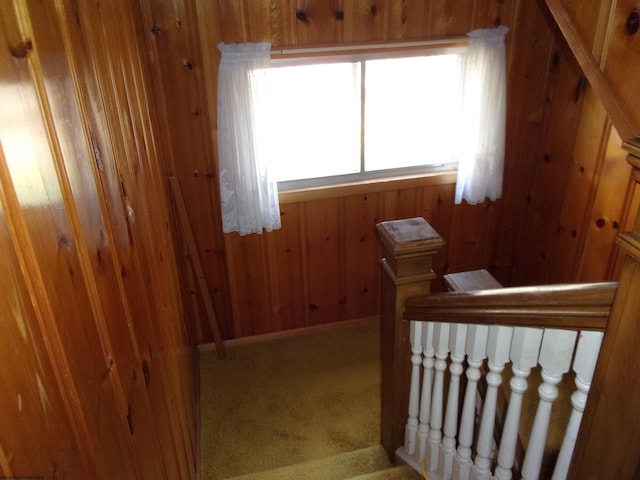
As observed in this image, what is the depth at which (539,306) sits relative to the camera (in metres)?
1.01

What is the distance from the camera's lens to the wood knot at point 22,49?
608 mm

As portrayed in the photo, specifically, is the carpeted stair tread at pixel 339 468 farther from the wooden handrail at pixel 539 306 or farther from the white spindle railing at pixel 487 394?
the wooden handrail at pixel 539 306

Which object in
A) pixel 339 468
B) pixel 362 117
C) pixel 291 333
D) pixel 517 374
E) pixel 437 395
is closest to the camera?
pixel 517 374

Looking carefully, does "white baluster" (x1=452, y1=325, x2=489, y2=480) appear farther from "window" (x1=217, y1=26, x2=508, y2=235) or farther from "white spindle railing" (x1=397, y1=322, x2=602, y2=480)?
"window" (x1=217, y1=26, x2=508, y2=235)

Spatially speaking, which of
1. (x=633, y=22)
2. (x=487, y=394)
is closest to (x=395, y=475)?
(x=487, y=394)

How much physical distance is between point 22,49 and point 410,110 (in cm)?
269

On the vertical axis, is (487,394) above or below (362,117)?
below

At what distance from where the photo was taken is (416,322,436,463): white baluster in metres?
1.53

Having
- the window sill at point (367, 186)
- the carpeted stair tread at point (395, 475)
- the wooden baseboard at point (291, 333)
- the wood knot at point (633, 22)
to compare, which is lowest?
the wooden baseboard at point (291, 333)

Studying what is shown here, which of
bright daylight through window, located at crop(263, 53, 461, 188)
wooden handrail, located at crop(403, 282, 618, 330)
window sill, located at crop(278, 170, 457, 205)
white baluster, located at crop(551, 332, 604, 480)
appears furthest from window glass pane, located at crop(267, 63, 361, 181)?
white baluster, located at crop(551, 332, 604, 480)

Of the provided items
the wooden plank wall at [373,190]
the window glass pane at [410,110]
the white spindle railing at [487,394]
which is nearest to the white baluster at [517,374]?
the white spindle railing at [487,394]

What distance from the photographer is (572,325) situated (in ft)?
3.16

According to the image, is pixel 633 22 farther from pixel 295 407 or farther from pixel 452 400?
pixel 295 407

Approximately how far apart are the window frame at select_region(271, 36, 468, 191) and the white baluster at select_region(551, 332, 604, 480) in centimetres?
214
